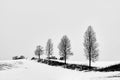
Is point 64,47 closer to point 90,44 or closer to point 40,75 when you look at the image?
point 90,44

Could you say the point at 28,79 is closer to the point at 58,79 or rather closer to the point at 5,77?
the point at 5,77

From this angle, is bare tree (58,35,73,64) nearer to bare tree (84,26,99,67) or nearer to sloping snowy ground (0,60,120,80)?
bare tree (84,26,99,67)

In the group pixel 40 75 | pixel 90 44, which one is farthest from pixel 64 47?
pixel 40 75

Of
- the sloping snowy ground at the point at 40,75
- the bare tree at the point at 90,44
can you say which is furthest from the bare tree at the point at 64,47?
the sloping snowy ground at the point at 40,75

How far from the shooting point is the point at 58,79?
22.0 meters

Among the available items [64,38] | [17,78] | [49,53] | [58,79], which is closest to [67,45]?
[64,38]

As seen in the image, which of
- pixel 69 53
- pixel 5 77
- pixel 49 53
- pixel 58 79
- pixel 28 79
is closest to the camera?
pixel 5 77

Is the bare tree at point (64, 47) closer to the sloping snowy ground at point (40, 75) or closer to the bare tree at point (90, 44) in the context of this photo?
the bare tree at point (90, 44)

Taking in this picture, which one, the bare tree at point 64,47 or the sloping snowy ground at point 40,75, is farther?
the bare tree at point 64,47

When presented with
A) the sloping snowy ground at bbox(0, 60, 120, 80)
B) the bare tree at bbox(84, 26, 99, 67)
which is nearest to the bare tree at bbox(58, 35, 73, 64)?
the bare tree at bbox(84, 26, 99, 67)

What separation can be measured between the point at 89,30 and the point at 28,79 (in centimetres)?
3527

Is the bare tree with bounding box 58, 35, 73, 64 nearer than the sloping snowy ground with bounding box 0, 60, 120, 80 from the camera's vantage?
No

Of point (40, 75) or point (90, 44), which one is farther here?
point (90, 44)

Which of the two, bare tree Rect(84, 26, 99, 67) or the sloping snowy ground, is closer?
the sloping snowy ground
